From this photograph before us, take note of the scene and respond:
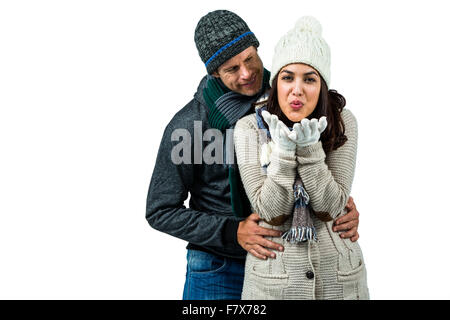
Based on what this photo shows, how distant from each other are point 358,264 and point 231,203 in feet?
1.94

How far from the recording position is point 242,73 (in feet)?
10.1

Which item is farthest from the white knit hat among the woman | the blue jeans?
the blue jeans

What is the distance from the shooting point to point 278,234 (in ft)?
9.37

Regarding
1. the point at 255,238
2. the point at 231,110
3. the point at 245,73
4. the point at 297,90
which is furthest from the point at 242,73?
the point at 255,238

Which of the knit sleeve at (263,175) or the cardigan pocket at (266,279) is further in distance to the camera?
the cardigan pocket at (266,279)

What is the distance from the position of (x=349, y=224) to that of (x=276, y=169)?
0.44 meters

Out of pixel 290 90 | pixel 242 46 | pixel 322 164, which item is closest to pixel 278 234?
pixel 322 164

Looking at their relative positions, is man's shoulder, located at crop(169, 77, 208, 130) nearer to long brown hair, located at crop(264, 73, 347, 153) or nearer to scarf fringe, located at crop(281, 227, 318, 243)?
long brown hair, located at crop(264, 73, 347, 153)

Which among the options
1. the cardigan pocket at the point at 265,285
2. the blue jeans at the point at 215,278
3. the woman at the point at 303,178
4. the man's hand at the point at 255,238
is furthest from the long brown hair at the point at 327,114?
the blue jeans at the point at 215,278

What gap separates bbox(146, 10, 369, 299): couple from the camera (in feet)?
8.81

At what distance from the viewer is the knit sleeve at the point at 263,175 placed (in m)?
2.65

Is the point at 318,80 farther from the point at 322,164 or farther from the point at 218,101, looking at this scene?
the point at 218,101

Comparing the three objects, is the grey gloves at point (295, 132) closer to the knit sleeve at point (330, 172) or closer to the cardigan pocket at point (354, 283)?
the knit sleeve at point (330, 172)

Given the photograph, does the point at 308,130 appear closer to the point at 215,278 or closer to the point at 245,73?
the point at 245,73
